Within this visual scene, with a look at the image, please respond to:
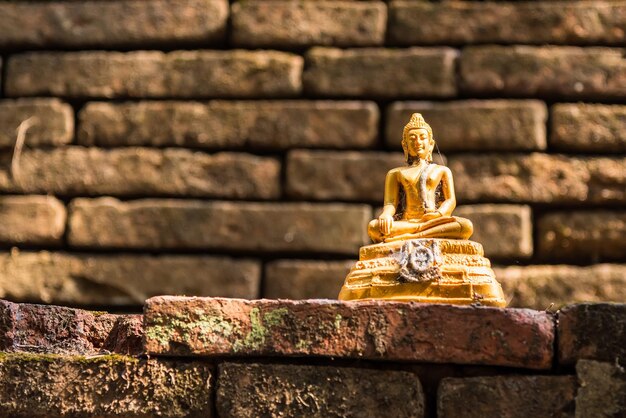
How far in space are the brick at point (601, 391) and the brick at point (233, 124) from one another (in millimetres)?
2945

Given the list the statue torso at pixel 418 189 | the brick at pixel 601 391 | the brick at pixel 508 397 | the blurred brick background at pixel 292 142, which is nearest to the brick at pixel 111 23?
the blurred brick background at pixel 292 142

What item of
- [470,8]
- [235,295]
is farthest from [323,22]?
[235,295]

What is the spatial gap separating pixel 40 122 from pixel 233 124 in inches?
46.6

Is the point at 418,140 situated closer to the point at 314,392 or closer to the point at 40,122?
the point at 314,392

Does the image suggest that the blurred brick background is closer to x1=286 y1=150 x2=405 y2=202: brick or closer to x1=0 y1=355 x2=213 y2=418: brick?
x1=286 y1=150 x2=405 y2=202: brick

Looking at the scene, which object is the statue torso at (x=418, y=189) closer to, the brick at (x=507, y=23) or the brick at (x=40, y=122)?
the brick at (x=507, y=23)

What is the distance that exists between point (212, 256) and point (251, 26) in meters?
1.40

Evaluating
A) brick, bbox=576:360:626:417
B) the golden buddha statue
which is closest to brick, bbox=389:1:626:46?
the golden buddha statue

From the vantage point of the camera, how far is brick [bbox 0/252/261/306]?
4.96 metres

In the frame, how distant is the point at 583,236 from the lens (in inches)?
190

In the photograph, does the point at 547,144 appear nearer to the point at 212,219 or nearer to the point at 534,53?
the point at 534,53

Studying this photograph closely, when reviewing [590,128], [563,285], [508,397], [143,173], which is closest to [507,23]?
[590,128]

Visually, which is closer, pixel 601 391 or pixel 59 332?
pixel 601 391

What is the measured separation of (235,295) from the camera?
4945mm
